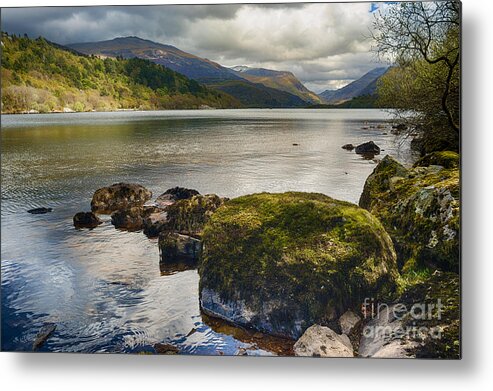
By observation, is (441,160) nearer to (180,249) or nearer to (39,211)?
(180,249)

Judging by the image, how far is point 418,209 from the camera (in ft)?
13.0

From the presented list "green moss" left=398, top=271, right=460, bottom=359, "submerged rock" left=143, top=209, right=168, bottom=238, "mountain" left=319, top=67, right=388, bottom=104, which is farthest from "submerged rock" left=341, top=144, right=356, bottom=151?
"submerged rock" left=143, top=209, right=168, bottom=238

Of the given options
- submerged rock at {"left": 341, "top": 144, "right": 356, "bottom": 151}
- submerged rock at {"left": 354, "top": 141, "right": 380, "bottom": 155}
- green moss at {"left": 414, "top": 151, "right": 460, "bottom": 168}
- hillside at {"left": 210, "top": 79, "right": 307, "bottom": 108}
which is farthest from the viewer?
hillside at {"left": 210, "top": 79, "right": 307, "bottom": 108}

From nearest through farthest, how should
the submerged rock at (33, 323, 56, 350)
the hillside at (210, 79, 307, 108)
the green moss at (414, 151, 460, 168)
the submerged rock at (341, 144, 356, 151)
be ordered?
the green moss at (414, 151, 460, 168)
the submerged rock at (33, 323, 56, 350)
the submerged rock at (341, 144, 356, 151)
the hillside at (210, 79, 307, 108)

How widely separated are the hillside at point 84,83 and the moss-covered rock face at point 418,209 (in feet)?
5.53

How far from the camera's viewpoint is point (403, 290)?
3816mm

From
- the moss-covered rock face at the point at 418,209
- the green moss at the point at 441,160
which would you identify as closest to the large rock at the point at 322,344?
the moss-covered rock face at the point at 418,209

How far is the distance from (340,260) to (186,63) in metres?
2.27

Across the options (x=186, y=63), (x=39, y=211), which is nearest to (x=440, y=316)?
(x=186, y=63)

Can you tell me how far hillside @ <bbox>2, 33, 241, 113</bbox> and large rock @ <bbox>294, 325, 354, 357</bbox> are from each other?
235cm

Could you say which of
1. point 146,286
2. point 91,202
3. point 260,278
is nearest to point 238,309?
point 260,278

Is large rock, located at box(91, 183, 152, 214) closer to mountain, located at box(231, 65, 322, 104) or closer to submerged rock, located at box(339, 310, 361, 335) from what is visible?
mountain, located at box(231, 65, 322, 104)

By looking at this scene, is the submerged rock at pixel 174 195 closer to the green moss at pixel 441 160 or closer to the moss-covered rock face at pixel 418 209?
the moss-covered rock face at pixel 418 209

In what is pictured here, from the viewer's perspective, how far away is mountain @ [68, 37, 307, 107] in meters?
4.19
